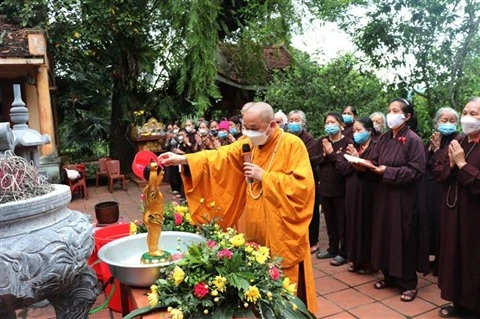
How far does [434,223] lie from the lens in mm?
4609

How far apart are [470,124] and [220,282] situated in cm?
248

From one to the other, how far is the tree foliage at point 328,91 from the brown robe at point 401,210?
12.1ft

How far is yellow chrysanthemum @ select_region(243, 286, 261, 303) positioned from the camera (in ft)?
5.93

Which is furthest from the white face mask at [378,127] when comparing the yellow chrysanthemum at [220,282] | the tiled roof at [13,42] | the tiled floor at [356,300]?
the tiled roof at [13,42]

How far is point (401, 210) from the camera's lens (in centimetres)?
387

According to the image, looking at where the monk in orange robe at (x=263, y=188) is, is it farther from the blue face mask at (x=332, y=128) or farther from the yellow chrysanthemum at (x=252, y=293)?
the blue face mask at (x=332, y=128)

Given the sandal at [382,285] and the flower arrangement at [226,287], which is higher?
the flower arrangement at [226,287]

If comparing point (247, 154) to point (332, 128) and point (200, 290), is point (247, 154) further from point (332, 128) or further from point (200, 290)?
point (332, 128)

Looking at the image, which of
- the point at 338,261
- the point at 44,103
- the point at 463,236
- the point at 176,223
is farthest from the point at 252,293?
the point at 44,103

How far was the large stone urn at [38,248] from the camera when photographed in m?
1.77

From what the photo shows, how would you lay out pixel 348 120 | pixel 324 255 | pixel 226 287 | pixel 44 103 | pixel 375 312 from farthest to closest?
pixel 44 103 → pixel 348 120 → pixel 324 255 → pixel 375 312 → pixel 226 287

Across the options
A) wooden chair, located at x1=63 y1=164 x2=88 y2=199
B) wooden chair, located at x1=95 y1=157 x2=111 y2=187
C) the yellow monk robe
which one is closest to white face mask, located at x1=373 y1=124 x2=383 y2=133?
the yellow monk robe

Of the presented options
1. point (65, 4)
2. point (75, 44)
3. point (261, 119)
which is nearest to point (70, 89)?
point (75, 44)

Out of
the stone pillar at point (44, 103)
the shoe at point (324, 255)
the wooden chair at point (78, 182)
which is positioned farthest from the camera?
the wooden chair at point (78, 182)
